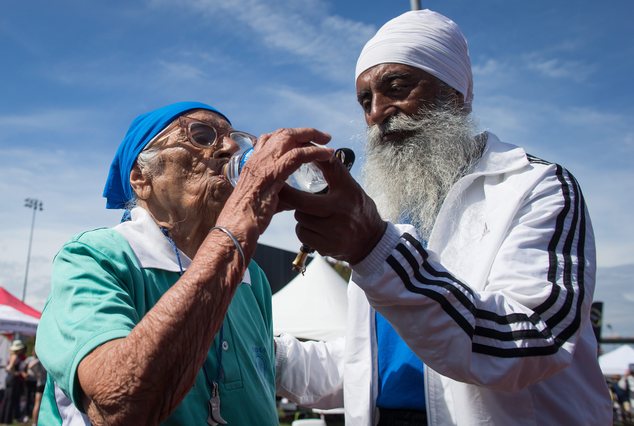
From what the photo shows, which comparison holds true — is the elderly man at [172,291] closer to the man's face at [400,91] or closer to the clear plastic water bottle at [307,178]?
the clear plastic water bottle at [307,178]

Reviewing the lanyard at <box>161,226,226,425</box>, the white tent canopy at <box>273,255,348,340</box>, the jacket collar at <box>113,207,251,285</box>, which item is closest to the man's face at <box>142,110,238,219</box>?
the jacket collar at <box>113,207,251,285</box>

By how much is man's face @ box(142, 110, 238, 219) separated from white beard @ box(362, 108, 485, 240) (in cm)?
84

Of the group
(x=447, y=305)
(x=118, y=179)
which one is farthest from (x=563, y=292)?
(x=118, y=179)

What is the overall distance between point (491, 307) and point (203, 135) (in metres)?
1.39

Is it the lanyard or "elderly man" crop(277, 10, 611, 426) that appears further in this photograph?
the lanyard

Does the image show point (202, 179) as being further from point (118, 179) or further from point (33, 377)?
point (33, 377)

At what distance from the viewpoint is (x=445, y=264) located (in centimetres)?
239

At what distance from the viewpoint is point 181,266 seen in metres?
2.27

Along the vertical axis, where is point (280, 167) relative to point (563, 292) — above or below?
above

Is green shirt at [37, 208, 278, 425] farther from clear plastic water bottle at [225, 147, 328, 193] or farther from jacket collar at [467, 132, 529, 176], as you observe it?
jacket collar at [467, 132, 529, 176]

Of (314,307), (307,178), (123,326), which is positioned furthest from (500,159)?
(314,307)

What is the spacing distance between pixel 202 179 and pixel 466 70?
5.20ft

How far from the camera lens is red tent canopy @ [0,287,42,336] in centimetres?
1362

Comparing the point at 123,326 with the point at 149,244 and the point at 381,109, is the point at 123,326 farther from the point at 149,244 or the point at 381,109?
the point at 381,109
